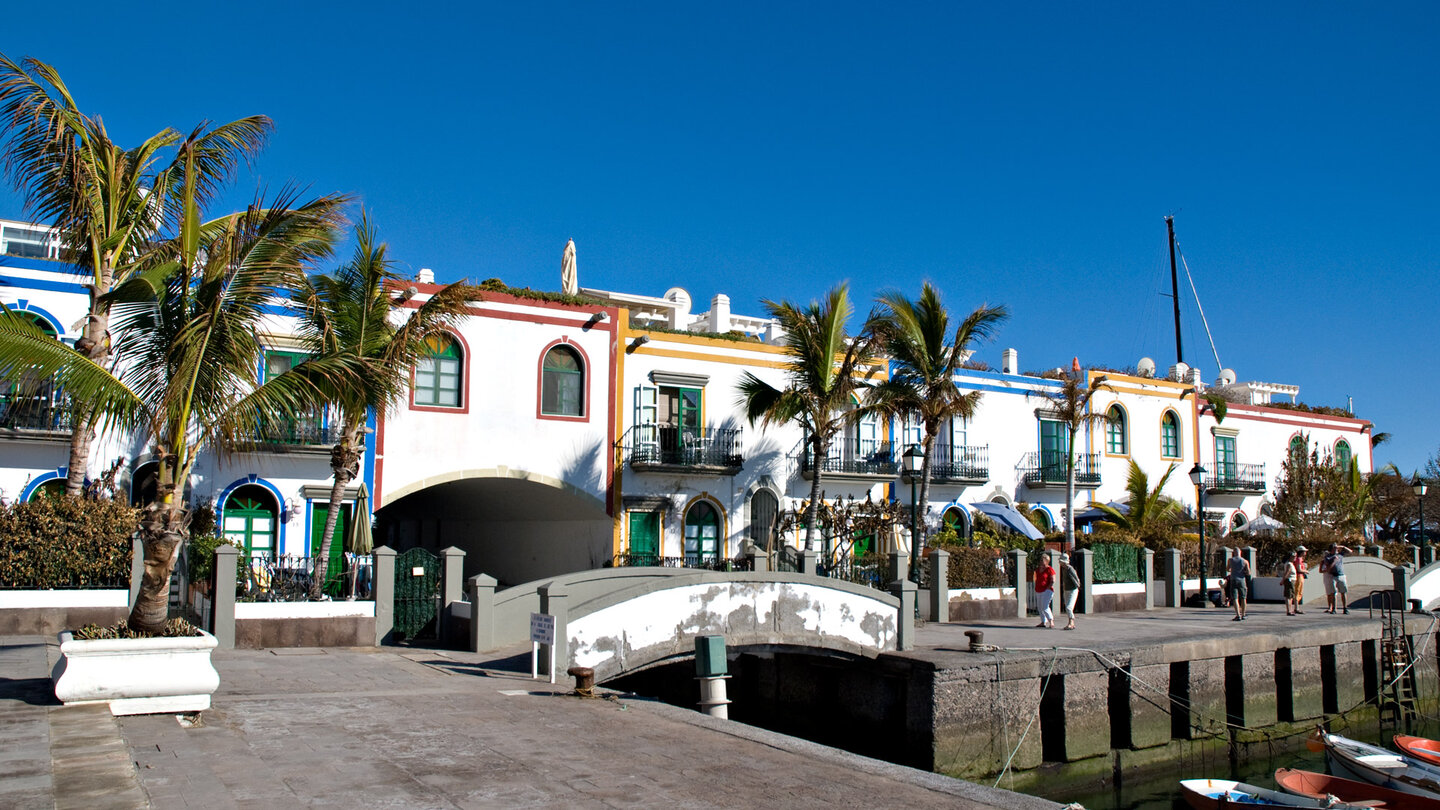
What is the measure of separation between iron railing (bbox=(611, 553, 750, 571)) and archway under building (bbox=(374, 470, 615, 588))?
0.36 metres

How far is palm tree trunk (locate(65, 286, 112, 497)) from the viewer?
50.7 feet

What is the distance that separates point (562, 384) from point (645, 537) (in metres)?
4.16

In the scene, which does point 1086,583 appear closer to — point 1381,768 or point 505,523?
point 1381,768

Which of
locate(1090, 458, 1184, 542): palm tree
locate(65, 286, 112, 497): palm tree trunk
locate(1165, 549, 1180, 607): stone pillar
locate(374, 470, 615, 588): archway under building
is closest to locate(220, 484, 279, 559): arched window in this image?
locate(374, 470, 615, 588): archway under building

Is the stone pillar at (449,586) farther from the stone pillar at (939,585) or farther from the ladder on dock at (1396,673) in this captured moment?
the ladder on dock at (1396,673)

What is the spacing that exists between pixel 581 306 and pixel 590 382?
1807 millimetres

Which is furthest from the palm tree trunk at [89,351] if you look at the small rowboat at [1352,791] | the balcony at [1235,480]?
the balcony at [1235,480]

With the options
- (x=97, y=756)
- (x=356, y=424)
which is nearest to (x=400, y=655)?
(x=356, y=424)

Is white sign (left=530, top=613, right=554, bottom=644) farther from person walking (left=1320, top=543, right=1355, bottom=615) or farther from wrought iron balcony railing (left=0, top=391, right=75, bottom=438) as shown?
person walking (left=1320, top=543, right=1355, bottom=615)

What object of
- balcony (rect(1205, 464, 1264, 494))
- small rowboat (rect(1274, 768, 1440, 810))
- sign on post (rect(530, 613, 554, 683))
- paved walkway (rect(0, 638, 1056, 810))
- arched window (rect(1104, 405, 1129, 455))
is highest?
arched window (rect(1104, 405, 1129, 455))

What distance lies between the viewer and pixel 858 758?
9.83 m

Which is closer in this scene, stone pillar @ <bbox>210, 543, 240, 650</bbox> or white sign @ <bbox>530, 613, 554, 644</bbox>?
white sign @ <bbox>530, 613, 554, 644</bbox>

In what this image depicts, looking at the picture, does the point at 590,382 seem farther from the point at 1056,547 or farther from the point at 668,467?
the point at 1056,547

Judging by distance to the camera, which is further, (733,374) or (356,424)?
(733,374)
